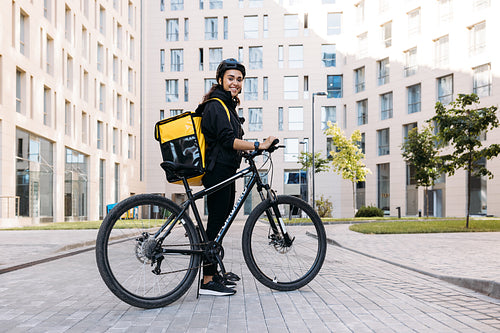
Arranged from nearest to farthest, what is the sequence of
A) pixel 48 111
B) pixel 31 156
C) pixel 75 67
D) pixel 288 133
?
pixel 31 156 < pixel 48 111 < pixel 75 67 < pixel 288 133

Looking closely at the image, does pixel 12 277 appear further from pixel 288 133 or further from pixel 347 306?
pixel 288 133

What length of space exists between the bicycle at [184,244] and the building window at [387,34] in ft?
130

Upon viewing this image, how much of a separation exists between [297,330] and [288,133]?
46.5m

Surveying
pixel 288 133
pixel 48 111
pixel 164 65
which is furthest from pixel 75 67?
pixel 288 133

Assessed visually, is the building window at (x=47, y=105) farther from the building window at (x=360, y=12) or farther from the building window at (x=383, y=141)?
the building window at (x=360, y=12)

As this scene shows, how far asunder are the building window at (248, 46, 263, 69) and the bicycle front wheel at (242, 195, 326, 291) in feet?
153

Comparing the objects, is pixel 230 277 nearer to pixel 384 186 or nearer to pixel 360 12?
pixel 384 186

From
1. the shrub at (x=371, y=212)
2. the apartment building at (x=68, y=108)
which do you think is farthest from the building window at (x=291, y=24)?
the shrub at (x=371, y=212)

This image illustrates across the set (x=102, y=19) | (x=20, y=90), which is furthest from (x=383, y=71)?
(x=20, y=90)

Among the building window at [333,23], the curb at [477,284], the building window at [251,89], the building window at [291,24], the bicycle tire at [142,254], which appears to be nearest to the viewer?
the bicycle tire at [142,254]

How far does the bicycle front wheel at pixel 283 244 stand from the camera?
477 centimetres

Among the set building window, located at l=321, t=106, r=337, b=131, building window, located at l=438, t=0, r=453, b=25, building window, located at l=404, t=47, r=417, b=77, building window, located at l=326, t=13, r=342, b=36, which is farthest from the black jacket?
building window, located at l=326, t=13, r=342, b=36

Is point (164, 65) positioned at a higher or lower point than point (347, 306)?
higher

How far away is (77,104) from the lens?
33.7 m
